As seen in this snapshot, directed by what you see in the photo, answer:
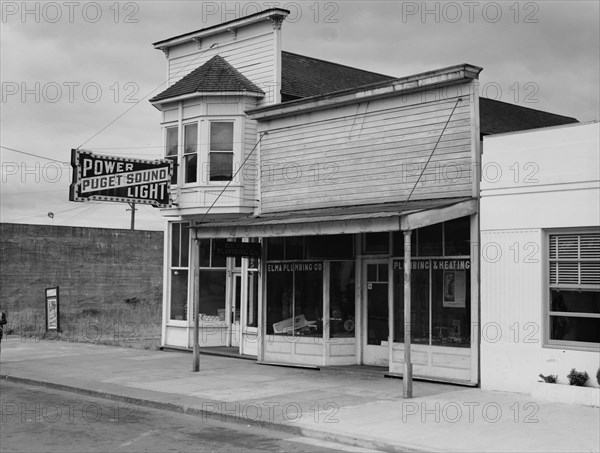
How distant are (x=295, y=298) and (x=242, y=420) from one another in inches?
255

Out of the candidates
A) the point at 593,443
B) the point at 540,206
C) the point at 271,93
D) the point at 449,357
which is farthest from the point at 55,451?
the point at 271,93

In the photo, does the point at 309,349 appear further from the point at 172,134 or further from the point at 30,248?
the point at 30,248

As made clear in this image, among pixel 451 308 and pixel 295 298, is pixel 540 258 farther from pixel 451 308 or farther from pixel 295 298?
pixel 295 298

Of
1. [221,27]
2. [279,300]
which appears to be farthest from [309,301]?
[221,27]

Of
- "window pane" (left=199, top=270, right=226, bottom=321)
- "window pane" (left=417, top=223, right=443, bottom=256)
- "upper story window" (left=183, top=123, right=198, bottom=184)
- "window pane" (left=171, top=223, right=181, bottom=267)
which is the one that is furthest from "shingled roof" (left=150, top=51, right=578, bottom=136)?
"window pane" (left=199, top=270, right=226, bottom=321)

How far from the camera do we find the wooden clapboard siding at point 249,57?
2058 centimetres

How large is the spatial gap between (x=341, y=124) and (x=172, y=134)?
6123mm

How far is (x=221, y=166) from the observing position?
66.6ft

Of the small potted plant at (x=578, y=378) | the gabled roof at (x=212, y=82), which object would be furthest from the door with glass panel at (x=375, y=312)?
the gabled roof at (x=212, y=82)

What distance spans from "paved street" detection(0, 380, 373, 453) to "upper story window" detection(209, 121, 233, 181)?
7.90 meters

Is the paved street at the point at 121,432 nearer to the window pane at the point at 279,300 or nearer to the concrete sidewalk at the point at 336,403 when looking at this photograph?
the concrete sidewalk at the point at 336,403

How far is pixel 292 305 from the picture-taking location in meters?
18.3

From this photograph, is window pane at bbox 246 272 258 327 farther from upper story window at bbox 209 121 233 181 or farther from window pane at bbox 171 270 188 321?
upper story window at bbox 209 121 233 181

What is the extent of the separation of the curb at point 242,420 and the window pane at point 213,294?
6.33 m
